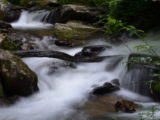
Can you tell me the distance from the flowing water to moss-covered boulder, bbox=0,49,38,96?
24cm

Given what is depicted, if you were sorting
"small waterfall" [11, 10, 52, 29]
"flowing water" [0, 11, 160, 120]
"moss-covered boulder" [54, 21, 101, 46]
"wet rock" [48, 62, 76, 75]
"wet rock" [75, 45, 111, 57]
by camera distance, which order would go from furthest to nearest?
"small waterfall" [11, 10, 52, 29] < "moss-covered boulder" [54, 21, 101, 46] < "wet rock" [75, 45, 111, 57] < "wet rock" [48, 62, 76, 75] < "flowing water" [0, 11, 160, 120]

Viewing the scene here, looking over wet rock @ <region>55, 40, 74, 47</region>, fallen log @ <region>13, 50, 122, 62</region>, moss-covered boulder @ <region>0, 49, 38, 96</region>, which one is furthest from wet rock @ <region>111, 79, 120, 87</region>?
wet rock @ <region>55, 40, 74, 47</region>

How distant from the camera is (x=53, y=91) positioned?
6242mm

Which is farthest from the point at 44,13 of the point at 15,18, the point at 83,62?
the point at 83,62

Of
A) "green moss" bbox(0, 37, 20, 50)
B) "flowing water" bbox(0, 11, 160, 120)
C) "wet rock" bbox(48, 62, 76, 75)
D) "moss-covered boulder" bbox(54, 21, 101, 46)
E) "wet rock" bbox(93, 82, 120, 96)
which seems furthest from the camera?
"moss-covered boulder" bbox(54, 21, 101, 46)

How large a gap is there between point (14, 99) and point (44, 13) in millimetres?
10542

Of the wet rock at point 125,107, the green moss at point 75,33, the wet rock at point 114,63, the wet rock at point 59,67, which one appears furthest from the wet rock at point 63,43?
the wet rock at point 125,107

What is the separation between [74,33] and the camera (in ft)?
37.3

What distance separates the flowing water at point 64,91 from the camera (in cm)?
482

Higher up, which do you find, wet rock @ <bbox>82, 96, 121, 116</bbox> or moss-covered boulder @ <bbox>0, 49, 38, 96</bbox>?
moss-covered boulder @ <bbox>0, 49, 38, 96</bbox>

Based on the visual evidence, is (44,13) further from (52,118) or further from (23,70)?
(52,118)

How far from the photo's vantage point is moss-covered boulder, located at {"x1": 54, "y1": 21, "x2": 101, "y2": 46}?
33.1 ft

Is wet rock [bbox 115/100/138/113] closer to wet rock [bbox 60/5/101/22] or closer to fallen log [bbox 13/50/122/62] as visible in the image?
fallen log [bbox 13/50/122/62]

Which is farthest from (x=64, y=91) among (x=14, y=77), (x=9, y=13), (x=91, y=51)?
(x=9, y=13)
